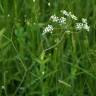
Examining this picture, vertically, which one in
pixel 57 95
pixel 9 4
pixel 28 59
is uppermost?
pixel 9 4

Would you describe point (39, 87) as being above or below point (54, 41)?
below

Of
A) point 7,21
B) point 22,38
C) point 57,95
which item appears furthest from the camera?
point 7,21

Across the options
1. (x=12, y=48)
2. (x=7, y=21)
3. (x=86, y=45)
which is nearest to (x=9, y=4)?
(x=7, y=21)

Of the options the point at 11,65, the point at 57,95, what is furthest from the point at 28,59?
the point at 57,95

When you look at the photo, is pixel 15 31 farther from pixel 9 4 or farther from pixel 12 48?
pixel 9 4

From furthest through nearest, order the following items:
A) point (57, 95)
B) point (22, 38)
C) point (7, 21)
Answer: point (7, 21), point (22, 38), point (57, 95)

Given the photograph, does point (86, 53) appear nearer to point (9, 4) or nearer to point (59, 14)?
point (59, 14)

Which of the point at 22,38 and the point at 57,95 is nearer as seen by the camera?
the point at 57,95
